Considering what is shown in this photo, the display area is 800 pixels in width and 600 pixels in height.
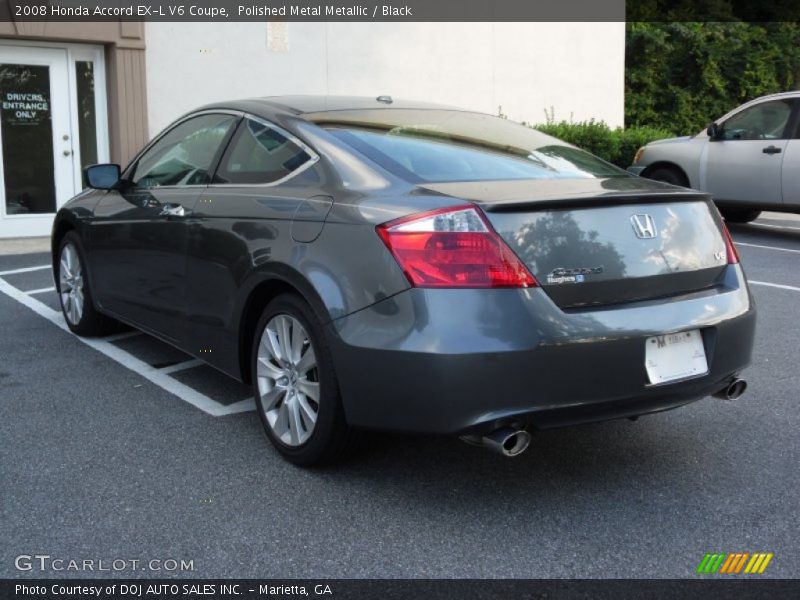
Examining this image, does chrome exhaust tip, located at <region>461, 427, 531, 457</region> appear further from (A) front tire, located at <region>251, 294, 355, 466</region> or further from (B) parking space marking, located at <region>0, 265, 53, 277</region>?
(B) parking space marking, located at <region>0, 265, 53, 277</region>

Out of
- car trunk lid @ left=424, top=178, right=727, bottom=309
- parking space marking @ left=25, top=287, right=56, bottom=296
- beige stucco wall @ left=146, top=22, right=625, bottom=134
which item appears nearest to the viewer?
car trunk lid @ left=424, top=178, right=727, bottom=309

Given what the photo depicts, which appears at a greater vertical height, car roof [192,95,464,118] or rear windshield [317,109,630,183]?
car roof [192,95,464,118]

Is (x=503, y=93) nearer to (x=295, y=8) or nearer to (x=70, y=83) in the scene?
(x=295, y=8)

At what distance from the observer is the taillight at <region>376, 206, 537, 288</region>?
3.16m

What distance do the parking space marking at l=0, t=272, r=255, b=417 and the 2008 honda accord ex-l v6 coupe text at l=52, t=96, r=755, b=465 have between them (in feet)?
1.12

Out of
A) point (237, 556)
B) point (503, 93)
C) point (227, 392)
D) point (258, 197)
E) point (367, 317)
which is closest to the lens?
point (237, 556)

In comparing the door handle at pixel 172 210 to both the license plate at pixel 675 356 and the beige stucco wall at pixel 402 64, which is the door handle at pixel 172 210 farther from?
the beige stucco wall at pixel 402 64

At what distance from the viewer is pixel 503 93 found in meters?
15.5

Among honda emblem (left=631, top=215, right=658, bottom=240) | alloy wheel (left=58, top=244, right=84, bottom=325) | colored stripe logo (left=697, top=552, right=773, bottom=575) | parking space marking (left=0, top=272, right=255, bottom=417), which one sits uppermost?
honda emblem (left=631, top=215, right=658, bottom=240)

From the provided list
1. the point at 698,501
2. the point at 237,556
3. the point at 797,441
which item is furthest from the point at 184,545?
the point at 797,441

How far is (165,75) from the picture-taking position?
11.9 meters

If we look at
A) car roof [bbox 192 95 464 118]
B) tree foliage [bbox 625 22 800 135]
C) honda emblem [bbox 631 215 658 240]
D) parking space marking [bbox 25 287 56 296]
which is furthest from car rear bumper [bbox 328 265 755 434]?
tree foliage [bbox 625 22 800 135]

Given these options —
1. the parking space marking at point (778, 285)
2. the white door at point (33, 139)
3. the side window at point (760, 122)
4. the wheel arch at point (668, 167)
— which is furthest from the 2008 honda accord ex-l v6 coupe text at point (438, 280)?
the white door at point (33, 139)
